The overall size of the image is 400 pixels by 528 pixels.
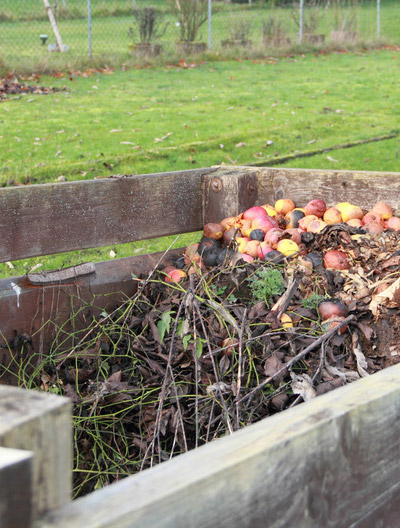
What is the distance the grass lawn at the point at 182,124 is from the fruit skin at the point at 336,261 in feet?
7.00

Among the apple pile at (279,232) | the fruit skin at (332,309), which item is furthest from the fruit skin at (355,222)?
the fruit skin at (332,309)

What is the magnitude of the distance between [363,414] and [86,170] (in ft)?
19.5

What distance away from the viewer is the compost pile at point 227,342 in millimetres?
2289

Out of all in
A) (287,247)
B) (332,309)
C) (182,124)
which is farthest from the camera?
(182,124)

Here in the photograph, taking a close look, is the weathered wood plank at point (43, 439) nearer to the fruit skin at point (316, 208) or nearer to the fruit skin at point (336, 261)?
the fruit skin at point (336, 261)

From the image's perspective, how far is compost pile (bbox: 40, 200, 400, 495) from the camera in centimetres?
229

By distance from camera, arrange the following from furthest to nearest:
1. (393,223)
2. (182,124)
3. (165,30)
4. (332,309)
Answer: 1. (165,30)
2. (182,124)
3. (393,223)
4. (332,309)

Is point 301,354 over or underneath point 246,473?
underneath

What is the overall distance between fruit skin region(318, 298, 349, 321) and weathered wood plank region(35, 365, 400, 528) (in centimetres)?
131

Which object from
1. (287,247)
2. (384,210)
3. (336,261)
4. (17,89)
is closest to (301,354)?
(336,261)

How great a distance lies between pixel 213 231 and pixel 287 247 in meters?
0.42

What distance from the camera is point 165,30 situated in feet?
69.6

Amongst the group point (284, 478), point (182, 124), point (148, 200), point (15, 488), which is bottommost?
point (182, 124)

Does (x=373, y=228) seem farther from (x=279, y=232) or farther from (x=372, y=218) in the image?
(x=279, y=232)
